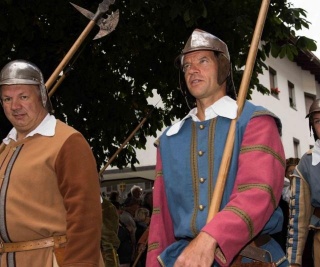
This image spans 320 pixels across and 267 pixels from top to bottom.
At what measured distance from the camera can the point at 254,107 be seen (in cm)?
318

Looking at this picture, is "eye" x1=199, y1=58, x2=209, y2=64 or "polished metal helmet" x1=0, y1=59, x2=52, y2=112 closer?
"eye" x1=199, y1=58, x2=209, y2=64

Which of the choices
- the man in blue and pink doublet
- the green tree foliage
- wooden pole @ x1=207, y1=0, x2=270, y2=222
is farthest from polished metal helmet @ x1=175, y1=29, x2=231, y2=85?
the green tree foliage

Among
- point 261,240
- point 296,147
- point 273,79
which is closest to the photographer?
point 261,240

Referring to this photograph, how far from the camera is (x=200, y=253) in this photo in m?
2.59

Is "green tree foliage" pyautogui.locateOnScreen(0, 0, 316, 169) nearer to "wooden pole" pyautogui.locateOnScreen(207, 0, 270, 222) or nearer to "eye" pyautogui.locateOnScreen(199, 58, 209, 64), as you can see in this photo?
"eye" pyautogui.locateOnScreen(199, 58, 209, 64)

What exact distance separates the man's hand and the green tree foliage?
4672 millimetres

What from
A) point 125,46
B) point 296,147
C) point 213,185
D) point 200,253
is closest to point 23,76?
point 213,185

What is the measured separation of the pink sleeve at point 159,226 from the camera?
126 inches

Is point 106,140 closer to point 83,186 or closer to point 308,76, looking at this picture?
point 83,186

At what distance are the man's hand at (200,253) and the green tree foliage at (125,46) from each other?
4.67 metres

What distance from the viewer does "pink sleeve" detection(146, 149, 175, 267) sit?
126 inches

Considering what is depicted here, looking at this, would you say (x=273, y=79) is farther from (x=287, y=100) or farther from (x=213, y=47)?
(x=213, y=47)

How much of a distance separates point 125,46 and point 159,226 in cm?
560

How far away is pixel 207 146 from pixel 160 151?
12.1 inches
